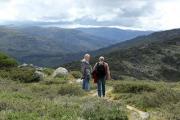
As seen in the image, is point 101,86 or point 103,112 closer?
point 103,112

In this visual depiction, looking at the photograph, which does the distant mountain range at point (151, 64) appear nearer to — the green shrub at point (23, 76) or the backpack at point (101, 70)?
the green shrub at point (23, 76)

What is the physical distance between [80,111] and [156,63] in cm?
13401

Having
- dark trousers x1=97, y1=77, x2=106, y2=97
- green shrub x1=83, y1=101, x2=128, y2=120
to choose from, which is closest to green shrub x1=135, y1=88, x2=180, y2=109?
green shrub x1=83, y1=101, x2=128, y2=120

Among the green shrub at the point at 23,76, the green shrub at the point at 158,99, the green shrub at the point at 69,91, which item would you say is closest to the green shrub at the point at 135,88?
the green shrub at the point at 69,91

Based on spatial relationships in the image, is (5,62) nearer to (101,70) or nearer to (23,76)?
(23,76)

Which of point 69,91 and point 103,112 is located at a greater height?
point 103,112

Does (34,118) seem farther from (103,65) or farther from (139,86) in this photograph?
(139,86)

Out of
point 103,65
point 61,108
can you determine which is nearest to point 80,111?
point 61,108

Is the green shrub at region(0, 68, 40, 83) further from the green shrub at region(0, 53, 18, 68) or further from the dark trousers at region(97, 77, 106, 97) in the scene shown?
the dark trousers at region(97, 77, 106, 97)

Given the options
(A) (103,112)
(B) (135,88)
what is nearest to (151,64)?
(B) (135,88)

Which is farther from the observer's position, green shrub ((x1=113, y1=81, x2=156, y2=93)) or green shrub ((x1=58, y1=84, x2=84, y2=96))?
green shrub ((x1=113, y1=81, x2=156, y2=93))

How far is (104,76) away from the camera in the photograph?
22.6 m

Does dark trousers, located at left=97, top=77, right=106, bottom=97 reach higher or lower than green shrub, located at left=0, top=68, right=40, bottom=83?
higher

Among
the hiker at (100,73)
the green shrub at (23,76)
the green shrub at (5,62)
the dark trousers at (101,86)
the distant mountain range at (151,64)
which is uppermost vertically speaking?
the hiker at (100,73)
